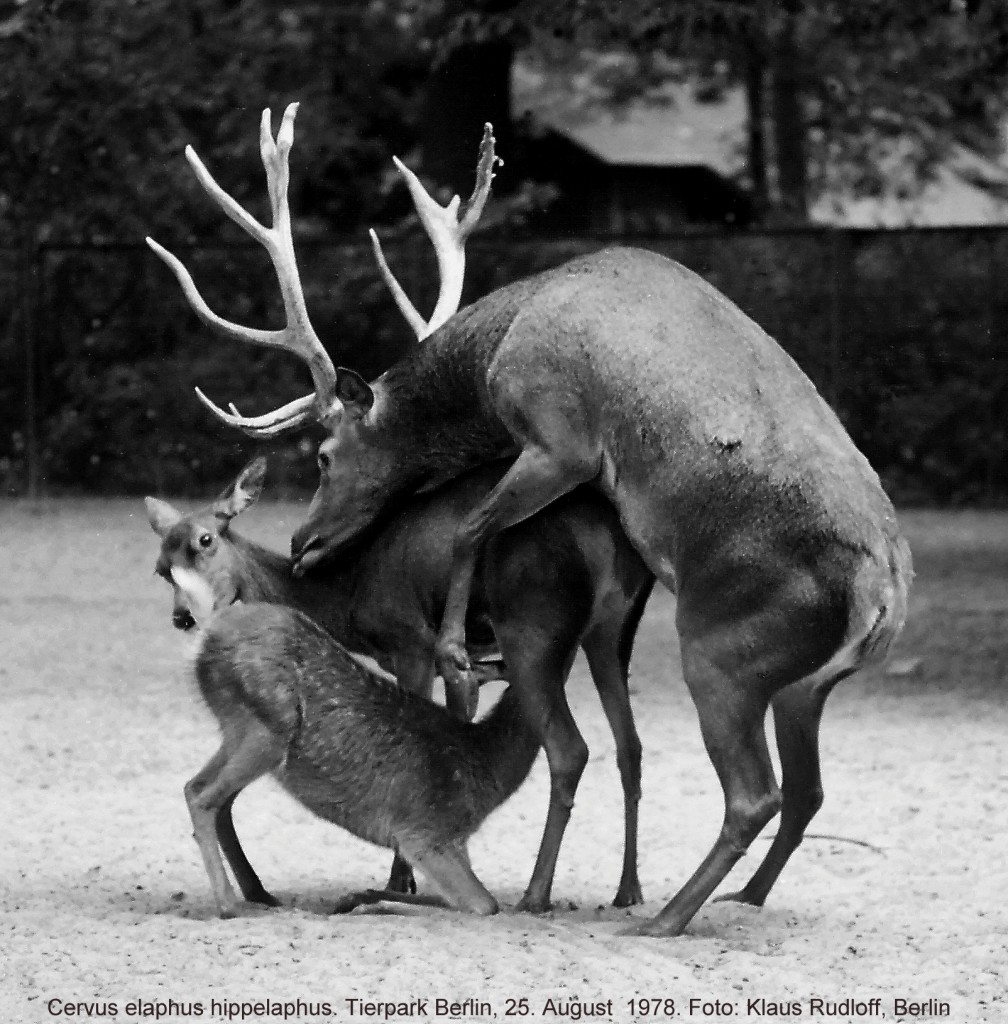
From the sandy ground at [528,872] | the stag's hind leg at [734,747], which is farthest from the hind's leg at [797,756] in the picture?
the stag's hind leg at [734,747]

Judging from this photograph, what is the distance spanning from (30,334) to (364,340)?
3257mm

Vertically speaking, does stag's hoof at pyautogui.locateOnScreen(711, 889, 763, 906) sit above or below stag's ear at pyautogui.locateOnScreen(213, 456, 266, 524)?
below

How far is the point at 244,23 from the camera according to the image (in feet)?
72.7

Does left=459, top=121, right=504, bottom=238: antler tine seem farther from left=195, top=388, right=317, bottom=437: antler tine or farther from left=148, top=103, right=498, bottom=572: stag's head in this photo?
left=195, top=388, right=317, bottom=437: antler tine

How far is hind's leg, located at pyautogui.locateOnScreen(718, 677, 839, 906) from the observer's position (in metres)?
6.08

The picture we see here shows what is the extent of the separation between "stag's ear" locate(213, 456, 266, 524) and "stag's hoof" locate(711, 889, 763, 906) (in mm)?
1931

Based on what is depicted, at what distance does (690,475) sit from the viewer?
566 centimetres

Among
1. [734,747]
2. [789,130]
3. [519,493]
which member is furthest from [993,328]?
[734,747]

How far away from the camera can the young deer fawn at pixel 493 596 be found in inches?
239

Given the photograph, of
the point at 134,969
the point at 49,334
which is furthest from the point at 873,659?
the point at 49,334

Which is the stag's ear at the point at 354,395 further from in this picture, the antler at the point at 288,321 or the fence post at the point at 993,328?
the fence post at the point at 993,328

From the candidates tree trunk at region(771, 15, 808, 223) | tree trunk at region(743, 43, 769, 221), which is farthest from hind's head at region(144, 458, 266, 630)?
tree trunk at region(743, 43, 769, 221)

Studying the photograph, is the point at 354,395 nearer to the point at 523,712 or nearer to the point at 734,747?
the point at 523,712

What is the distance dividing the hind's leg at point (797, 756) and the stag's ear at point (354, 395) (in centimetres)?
159
